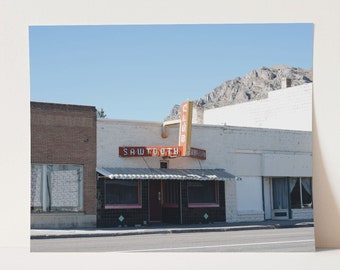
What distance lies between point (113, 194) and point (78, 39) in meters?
3.53

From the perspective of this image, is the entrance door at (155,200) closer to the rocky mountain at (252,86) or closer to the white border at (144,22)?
the rocky mountain at (252,86)

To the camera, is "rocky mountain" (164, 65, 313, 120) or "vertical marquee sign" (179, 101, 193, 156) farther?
"vertical marquee sign" (179, 101, 193, 156)

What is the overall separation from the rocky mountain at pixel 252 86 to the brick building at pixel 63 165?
1770 mm

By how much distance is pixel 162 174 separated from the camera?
43.4ft

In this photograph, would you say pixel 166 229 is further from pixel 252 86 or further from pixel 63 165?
pixel 252 86

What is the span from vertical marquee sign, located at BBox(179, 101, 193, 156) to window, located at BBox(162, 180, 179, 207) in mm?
597

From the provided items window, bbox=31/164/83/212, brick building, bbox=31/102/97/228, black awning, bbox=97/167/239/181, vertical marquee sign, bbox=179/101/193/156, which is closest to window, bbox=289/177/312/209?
black awning, bbox=97/167/239/181

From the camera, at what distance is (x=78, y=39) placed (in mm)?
11375

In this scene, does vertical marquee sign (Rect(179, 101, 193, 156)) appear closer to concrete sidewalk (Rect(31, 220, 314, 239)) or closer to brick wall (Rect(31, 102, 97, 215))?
concrete sidewalk (Rect(31, 220, 314, 239))

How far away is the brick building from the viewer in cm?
1154

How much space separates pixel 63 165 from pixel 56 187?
49 cm

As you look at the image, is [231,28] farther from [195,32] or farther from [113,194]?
[113,194]

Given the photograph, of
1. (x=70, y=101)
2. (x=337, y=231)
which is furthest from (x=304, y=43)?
(x=70, y=101)

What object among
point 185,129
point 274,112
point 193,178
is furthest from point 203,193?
point 274,112
